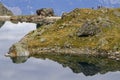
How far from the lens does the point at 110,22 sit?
5965 inches

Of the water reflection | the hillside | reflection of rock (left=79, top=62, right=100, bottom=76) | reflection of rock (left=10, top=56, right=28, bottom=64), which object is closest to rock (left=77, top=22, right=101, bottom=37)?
the hillside

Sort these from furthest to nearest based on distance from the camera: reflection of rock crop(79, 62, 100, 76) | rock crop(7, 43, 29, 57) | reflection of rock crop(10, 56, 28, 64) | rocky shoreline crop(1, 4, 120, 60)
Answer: rocky shoreline crop(1, 4, 120, 60)
rock crop(7, 43, 29, 57)
reflection of rock crop(10, 56, 28, 64)
reflection of rock crop(79, 62, 100, 76)

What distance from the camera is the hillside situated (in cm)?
13450

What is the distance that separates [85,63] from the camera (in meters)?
121

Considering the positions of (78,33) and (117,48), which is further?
(78,33)

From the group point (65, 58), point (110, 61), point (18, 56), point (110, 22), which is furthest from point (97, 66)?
point (110, 22)

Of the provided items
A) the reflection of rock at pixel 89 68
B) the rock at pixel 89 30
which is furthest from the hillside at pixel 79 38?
the reflection of rock at pixel 89 68

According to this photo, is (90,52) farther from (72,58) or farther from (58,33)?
(58,33)

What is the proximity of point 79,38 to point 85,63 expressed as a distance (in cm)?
2467

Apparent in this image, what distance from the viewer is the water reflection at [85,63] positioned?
110 meters

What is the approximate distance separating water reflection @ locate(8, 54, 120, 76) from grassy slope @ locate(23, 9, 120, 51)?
312 inches

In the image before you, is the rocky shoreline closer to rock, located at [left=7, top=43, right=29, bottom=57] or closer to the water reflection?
rock, located at [left=7, top=43, right=29, bottom=57]

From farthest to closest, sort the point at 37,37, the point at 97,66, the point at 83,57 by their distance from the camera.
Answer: the point at 37,37 → the point at 83,57 → the point at 97,66

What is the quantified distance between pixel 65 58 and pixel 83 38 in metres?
16.7
